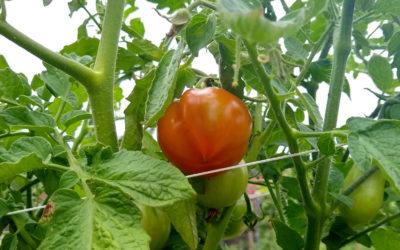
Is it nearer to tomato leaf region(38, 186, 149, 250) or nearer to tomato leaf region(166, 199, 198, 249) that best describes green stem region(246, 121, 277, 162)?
tomato leaf region(166, 199, 198, 249)

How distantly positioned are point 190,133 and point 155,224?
13 cm

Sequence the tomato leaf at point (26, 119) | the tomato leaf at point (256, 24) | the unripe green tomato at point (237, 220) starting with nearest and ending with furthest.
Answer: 1. the tomato leaf at point (256, 24)
2. the tomato leaf at point (26, 119)
3. the unripe green tomato at point (237, 220)

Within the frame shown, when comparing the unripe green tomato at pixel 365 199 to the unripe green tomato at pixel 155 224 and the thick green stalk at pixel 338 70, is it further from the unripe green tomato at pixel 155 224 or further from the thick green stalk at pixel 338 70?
the unripe green tomato at pixel 155 224

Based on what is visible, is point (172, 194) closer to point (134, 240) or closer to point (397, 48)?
point (134, 240)

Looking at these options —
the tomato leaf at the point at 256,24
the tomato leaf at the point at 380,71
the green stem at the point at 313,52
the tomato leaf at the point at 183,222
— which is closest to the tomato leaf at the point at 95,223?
A: the tomato leaf at the point at 183,222

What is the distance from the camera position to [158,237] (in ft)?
1.88

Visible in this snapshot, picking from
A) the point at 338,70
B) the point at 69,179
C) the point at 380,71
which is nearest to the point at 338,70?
the point at 338,70

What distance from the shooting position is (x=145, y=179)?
0.43 m

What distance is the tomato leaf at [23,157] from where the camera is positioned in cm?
43

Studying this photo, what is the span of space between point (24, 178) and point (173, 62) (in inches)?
16.5

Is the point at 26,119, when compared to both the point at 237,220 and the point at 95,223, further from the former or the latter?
the point at 237,220

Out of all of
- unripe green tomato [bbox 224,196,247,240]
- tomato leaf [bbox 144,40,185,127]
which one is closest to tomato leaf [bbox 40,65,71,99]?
tomato leaf [bbox 144,40,185,127]

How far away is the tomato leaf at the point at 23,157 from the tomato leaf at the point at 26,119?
0.12 ft

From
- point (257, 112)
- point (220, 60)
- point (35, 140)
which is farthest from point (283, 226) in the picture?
point (35, 140)
